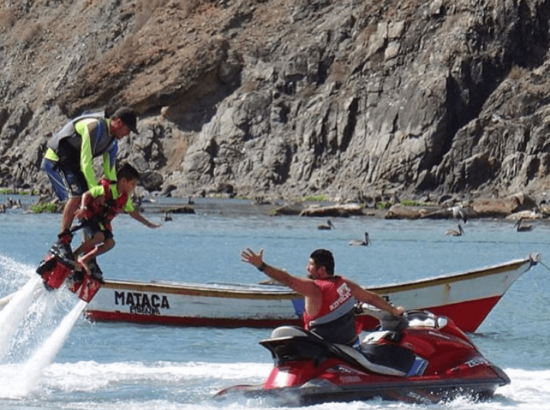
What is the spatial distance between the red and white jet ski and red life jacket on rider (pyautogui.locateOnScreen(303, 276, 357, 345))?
0.61 ft

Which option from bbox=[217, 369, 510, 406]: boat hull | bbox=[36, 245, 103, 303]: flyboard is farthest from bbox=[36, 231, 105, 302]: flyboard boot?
bbox=[217, 369, 510, 406]: boat hull

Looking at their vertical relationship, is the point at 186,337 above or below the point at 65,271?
below

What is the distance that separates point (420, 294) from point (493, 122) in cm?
6352

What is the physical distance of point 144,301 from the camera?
25.0m

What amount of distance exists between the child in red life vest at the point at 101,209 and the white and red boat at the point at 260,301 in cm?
821

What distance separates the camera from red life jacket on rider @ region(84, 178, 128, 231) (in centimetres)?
1623

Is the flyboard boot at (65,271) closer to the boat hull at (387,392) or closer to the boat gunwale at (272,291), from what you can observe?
the boat hull at (387,392)

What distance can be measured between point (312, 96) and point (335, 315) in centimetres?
8241

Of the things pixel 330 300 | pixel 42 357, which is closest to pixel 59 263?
pixel 42 357

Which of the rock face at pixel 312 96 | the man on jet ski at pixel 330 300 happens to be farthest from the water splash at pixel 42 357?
the rock face at pixel 312 96

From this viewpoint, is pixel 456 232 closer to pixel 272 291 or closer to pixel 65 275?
pixel 272 291

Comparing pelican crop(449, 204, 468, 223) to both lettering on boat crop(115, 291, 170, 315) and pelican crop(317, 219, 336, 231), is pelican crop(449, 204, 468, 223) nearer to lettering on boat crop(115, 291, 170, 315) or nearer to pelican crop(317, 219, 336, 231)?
pelican crop(317, 219, 336, 231)

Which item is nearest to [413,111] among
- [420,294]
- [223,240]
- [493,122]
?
[493,122]

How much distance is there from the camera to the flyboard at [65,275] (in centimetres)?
1636
